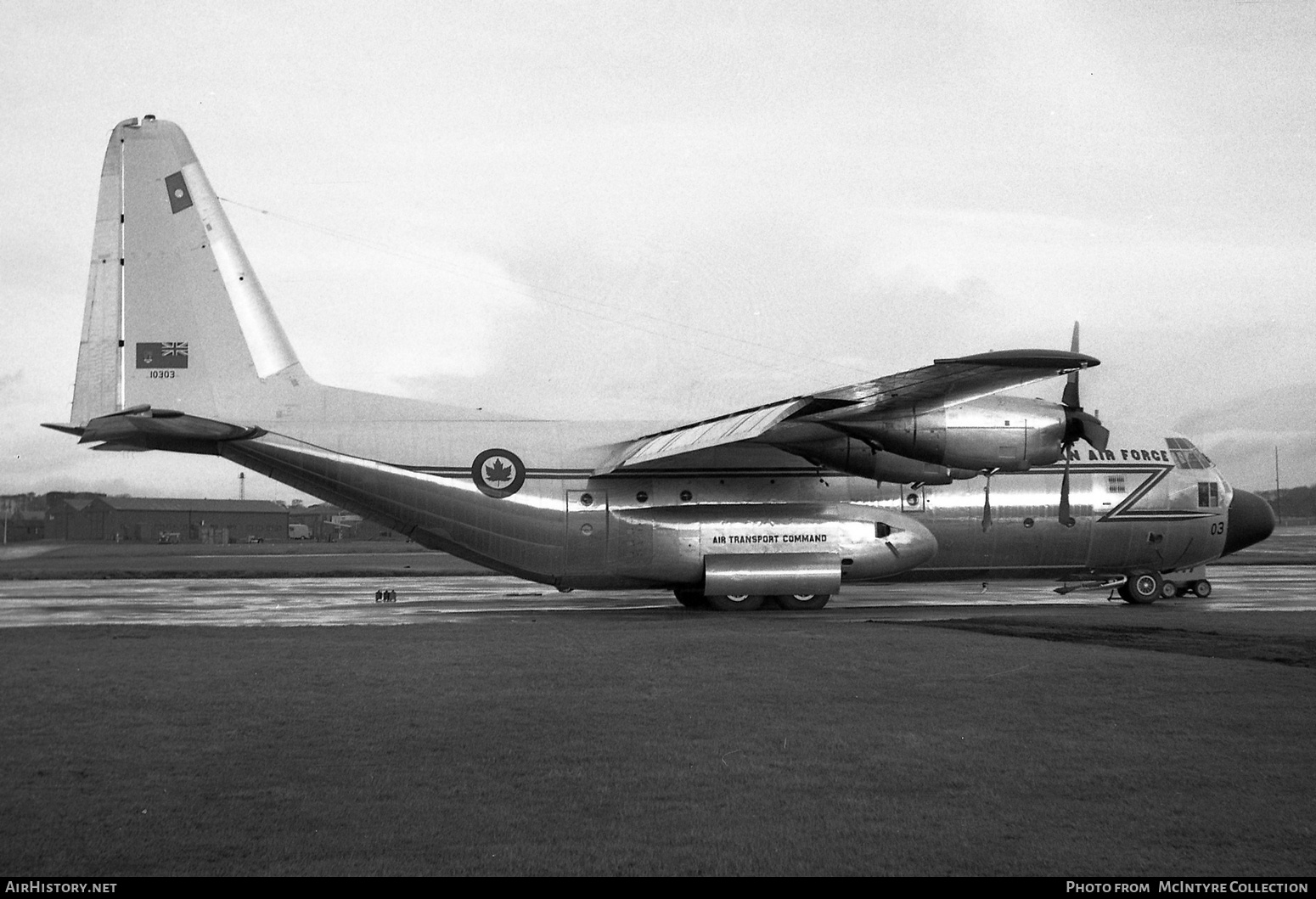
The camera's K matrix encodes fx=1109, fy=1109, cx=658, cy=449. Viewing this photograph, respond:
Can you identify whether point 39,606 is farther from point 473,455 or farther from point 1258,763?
point 1258,763

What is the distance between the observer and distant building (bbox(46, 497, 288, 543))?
106 m

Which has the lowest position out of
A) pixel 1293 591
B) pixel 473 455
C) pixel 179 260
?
pixel 1293 591

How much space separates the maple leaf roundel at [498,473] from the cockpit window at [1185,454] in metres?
15.8

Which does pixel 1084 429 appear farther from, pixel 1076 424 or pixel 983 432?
pixel 983 432

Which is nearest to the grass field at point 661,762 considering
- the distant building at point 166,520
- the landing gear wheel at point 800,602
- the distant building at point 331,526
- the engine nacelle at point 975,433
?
the engine nacelle at point 975,433

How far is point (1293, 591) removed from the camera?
2891 centimetres

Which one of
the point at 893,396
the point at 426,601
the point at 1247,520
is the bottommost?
the point at 426,601

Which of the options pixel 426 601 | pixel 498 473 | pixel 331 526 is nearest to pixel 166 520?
pixel 331 526

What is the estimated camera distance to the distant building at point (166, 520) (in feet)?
349

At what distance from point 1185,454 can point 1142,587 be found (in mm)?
3403

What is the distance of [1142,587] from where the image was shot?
26703 millimetres

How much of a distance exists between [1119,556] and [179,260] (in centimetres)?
2184

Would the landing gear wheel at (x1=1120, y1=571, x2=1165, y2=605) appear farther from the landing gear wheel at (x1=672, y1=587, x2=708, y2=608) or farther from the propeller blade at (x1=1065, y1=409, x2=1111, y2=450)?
the landing gear wheel at (x1=672, y1=587, x2=708, y2=608)

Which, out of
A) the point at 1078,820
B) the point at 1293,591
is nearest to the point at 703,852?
the point at 1078,820
